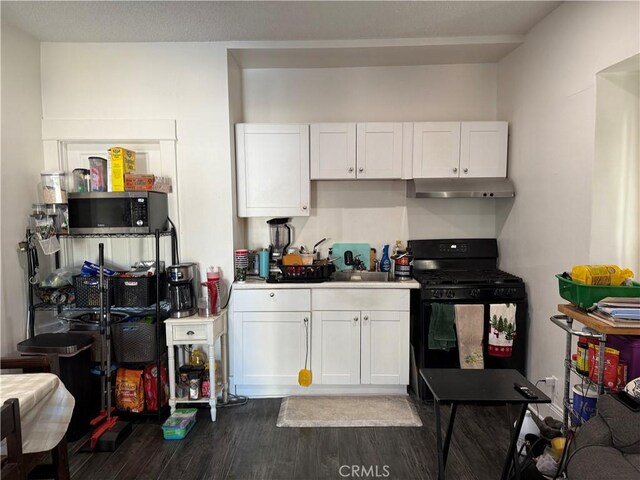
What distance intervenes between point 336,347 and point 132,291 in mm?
1563

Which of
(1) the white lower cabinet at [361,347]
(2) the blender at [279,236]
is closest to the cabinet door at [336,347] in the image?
(1) the white lower cabinet at [361,347]

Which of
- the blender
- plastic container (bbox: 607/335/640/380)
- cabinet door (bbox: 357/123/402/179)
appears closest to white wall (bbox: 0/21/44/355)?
the blender

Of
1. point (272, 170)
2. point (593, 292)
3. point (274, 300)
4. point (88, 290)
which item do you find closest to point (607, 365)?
point (593, 292)

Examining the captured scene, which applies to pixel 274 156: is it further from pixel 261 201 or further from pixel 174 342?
pixel 174 342

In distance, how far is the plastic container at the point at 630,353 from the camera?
1743mm

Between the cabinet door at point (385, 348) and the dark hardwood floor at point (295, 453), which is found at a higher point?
the cabinet door at point (385, 348)

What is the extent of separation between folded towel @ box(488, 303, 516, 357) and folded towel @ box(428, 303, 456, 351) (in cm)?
31

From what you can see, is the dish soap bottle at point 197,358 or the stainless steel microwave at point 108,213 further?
the dish soap bottle at point 197,358

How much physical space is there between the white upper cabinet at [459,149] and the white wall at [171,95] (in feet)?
5.17

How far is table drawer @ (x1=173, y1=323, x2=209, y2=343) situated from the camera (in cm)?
271

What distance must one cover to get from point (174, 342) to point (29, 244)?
1.24 m

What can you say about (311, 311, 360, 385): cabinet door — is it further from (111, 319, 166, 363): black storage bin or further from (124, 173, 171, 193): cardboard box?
(124, 173, 171, 193): cardboard box

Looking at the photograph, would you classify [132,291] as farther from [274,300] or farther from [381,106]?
[381,106]

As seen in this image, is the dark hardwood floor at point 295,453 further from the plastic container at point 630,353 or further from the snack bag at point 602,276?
the snack bag at point 602,276
